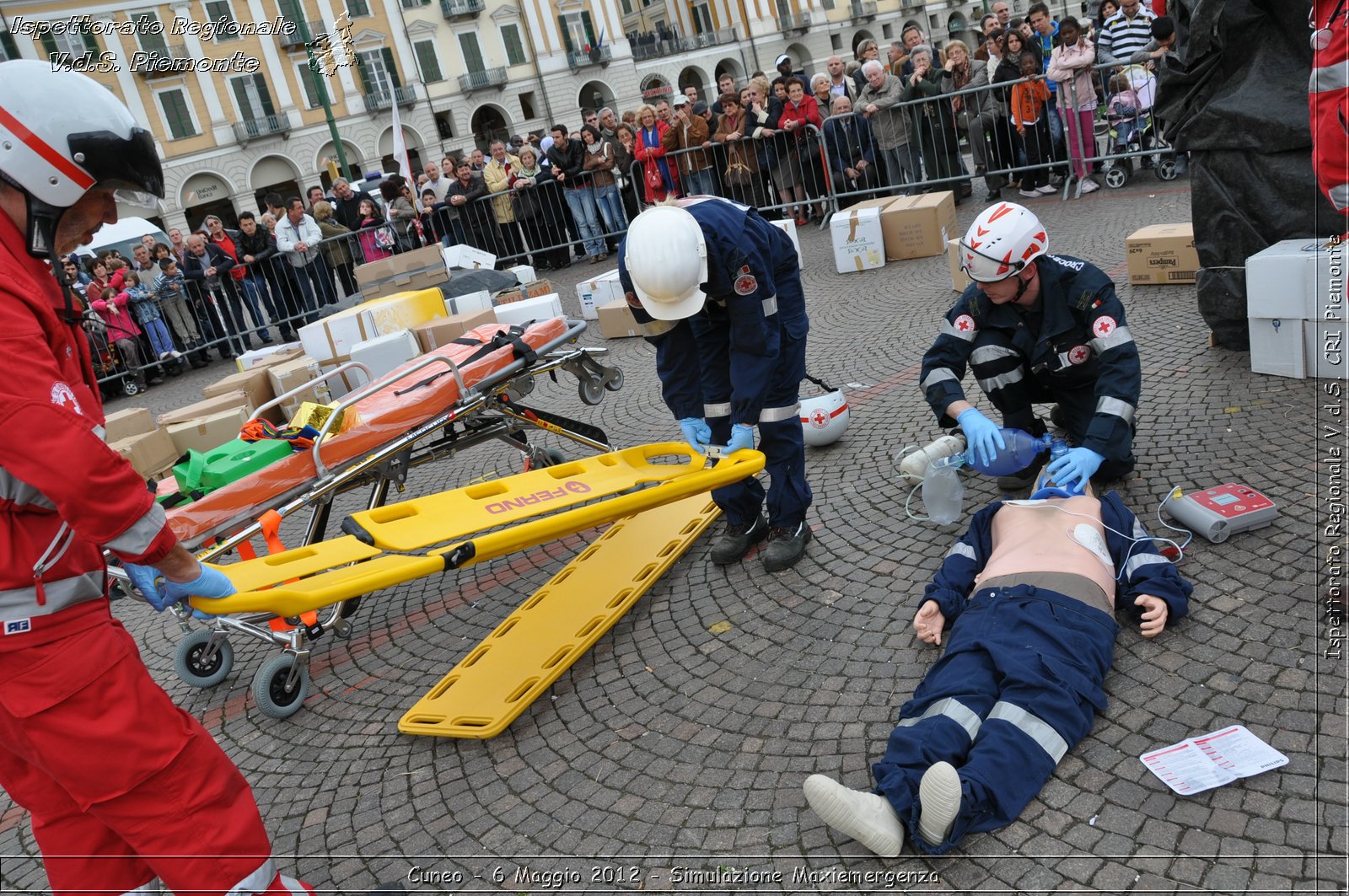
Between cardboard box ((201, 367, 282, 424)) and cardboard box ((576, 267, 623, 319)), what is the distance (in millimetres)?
3621

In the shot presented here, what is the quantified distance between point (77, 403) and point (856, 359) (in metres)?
5.88

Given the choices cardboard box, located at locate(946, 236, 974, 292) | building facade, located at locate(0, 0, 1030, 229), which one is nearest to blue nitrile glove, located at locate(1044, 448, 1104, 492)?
cardboard box, located at locate(946, 236, 974, 292)

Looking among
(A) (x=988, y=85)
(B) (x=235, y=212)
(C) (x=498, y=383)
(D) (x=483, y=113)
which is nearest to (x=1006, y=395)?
Result: (C) (x=498, y=383)

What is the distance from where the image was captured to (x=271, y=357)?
32.5 feet

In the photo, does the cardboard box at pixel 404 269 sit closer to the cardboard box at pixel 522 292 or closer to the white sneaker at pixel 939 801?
the cardboard box at pixel 522 292

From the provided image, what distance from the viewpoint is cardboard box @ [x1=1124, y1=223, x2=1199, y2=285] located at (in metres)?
6.96

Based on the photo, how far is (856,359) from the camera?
24.1 feet

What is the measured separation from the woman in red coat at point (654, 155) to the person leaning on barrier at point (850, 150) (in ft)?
7.88

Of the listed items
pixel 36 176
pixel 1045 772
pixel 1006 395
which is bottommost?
pixel 1045 772

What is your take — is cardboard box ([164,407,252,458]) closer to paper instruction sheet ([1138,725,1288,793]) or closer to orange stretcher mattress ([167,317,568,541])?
orange stretcher mattress ([167,317,568,541])

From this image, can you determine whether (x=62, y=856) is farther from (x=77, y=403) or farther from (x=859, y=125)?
(x=859, y=125)

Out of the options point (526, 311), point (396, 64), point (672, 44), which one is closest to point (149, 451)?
point (526, 311)

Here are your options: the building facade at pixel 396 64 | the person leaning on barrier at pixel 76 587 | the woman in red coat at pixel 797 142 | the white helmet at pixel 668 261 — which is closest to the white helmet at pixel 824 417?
the white helmet at pixel 668 261

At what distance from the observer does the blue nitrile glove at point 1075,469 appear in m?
3.67
